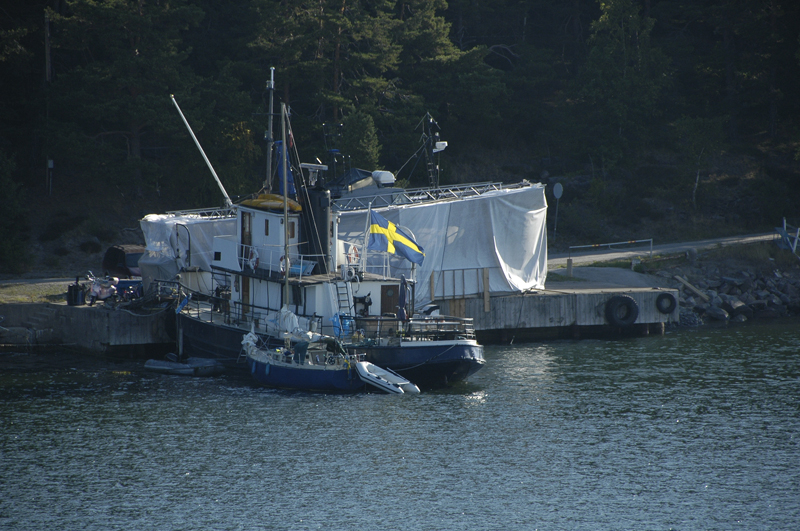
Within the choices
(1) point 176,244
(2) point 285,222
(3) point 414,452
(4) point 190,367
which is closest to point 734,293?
(2) point 285,222

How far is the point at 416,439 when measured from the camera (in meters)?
22.1

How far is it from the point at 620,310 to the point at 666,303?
2257 millimetres

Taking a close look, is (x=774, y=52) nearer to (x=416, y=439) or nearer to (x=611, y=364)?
(x=611, y=364)

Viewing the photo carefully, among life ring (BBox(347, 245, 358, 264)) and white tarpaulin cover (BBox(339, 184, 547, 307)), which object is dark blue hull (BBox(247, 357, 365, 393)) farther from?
white tarpaulin cover (BBox(339, 184, 547, 307))

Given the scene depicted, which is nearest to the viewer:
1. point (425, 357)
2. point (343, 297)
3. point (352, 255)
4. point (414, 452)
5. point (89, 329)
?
point (414, 452)

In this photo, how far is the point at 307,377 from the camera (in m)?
26.6

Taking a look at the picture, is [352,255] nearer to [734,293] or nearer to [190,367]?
[190,367]

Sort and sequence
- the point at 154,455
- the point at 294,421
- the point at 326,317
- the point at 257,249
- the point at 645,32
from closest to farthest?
the point at 154,455, the point at 294,421, the point at 326,317, the point at 257,249, the point at 645,32

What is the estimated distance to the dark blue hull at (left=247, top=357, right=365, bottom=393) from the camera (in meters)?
26.2

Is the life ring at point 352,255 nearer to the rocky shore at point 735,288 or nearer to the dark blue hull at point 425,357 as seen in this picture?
the dark blue hull at point 425,357

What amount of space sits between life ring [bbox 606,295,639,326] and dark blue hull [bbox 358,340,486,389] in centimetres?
1163

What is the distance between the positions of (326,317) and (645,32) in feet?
133

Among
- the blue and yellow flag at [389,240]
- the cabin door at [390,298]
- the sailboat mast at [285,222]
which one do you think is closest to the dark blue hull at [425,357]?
the cabin door at [390,298]

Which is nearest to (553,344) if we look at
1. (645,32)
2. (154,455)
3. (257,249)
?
(257,249)
